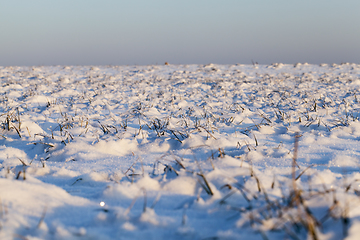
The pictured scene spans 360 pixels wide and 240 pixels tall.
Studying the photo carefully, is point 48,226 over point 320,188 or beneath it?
beneath

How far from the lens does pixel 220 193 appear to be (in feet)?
4.27

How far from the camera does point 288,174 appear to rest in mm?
1654

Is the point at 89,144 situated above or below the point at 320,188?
below

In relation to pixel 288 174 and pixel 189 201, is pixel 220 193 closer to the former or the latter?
pixel 189 201

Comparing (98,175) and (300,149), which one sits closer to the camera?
(98,175)

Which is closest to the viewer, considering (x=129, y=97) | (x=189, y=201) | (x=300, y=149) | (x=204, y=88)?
(x=189, y=201)

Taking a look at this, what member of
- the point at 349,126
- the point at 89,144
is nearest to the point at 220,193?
the point at 89,144

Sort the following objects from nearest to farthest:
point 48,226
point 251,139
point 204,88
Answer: point 48,226 < point 251,139 < point 204,88

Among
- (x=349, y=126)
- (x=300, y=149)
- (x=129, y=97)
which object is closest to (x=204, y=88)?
(x=129, y=97)

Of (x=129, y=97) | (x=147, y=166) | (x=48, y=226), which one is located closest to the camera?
(x=48, y=226)

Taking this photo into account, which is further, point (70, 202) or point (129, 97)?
point (129, 97)

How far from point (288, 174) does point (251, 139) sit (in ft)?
3.51

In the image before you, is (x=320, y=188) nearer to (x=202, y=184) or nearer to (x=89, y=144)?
(x=202, y=184)

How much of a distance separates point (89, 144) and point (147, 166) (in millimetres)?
794
